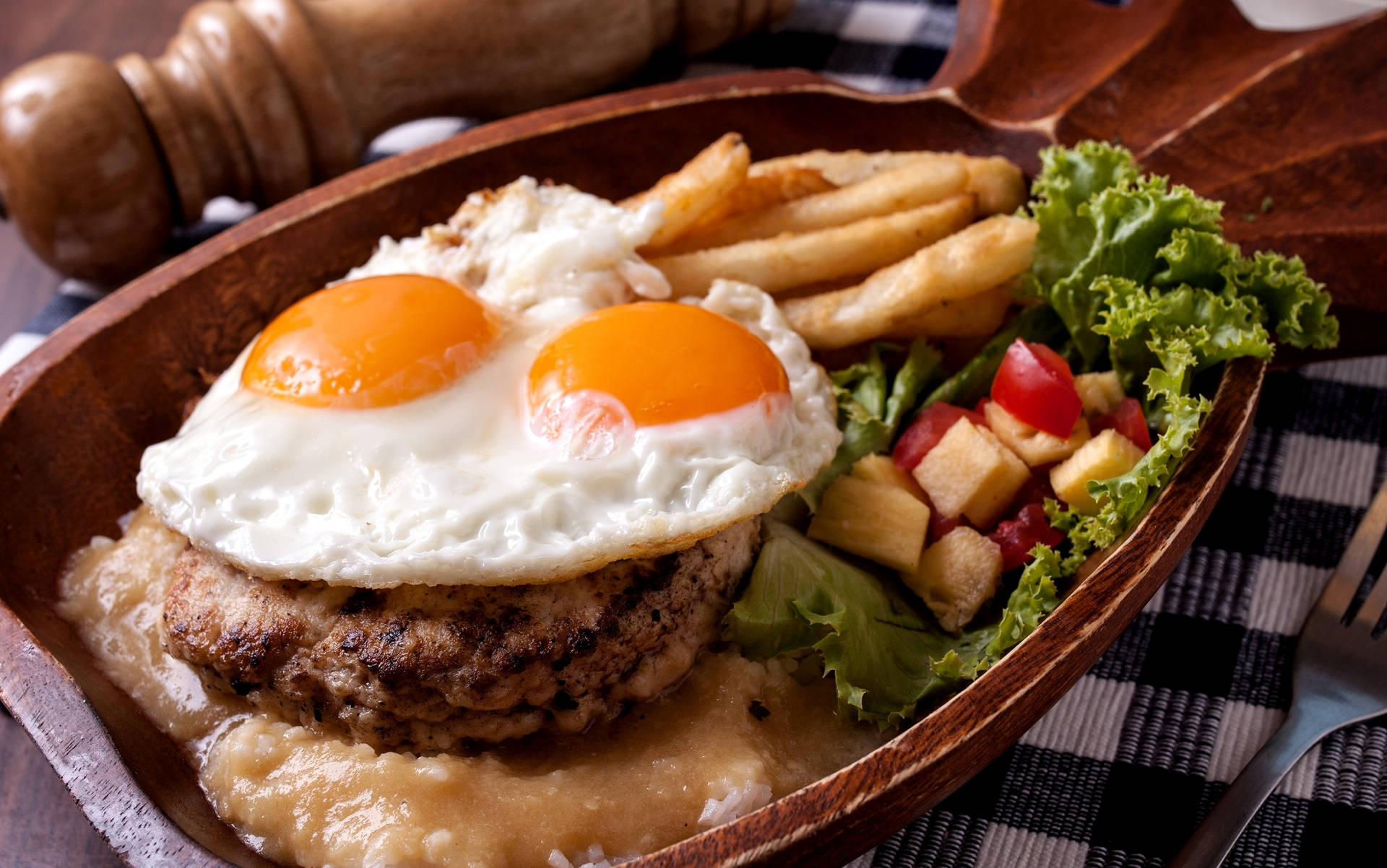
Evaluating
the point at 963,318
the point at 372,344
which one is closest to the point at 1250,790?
the point at 963,318

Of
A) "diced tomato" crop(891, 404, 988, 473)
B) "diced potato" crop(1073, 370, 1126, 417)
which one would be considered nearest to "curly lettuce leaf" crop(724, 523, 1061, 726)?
"diced tomato" crop(891, 404, 988, 473)

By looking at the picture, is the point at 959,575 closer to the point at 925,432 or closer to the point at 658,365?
the point at 925,432

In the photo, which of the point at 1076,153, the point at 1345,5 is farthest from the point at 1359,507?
the point at 1345,5

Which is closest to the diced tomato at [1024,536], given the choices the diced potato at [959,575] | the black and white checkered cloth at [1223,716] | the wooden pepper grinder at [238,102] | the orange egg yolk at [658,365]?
the diced potato at [959,575]

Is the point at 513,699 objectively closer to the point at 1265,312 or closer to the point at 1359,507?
the point at 1265,312

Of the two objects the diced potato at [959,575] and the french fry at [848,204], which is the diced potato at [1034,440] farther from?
the french fry at [848,204]

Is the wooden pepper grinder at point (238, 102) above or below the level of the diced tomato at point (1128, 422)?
above

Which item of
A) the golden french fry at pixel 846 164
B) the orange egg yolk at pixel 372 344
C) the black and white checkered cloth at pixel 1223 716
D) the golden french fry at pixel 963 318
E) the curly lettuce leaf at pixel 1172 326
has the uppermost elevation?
the orange egg yolk at pixel 372 344
